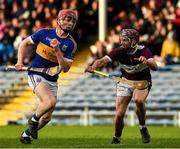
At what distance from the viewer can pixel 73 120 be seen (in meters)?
25.2

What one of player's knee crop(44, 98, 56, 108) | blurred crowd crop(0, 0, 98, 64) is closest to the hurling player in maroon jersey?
player's knee crop(44, 98, 56, 108)

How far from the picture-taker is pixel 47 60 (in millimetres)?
13453

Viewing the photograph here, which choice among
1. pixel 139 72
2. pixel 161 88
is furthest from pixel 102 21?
pixel 139 72

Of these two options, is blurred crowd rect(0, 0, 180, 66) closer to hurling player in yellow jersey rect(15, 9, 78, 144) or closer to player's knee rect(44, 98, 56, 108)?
hurling player in yellow jersey rect(15, 9, 78, 144)

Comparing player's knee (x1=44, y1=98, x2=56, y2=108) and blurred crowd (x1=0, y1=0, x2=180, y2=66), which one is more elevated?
blurred crowd (x1=0, y1=0, x2=180, y2=66)

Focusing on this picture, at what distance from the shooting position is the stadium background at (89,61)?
80.3 feet

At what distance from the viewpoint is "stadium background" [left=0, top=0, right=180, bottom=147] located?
24484 millimetres

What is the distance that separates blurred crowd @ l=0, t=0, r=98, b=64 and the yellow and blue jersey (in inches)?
529

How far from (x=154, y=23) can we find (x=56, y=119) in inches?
159

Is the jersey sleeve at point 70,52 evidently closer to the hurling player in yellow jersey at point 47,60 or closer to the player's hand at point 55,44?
the hurling player in yellow jersey at point 47,60

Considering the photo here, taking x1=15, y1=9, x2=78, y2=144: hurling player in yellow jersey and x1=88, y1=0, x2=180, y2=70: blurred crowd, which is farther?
x1=88, y1=0, x2=180, y2=70: blurred crowd

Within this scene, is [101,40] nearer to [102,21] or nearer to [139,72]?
[102,21]

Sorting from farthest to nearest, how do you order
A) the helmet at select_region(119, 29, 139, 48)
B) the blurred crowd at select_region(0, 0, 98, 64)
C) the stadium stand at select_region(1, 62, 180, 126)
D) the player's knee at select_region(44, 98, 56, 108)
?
the blurred crowd at select_region(0, 0, 98, 64) < the stadium stand at select_region(1, 62, 180, 126) < the helmet at select_region(119, 29, 139, 48) < the player's knee at select_region(44, 98, 56, 108)

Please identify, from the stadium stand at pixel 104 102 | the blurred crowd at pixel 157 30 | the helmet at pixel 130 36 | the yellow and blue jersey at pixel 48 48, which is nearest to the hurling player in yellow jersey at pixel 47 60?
the yellow and blue jersey at pixel 48 48
